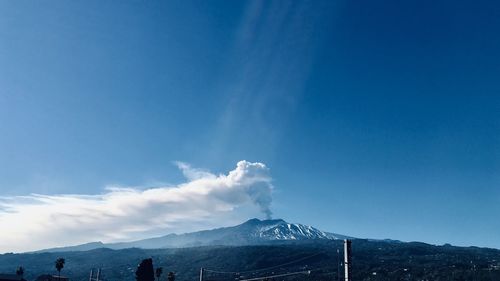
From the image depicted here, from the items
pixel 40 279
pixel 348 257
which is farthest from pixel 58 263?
pixel 348 257

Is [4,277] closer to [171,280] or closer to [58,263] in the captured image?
[58,263]

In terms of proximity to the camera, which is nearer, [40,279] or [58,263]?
[58,263]

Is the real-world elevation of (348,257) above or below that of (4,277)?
above

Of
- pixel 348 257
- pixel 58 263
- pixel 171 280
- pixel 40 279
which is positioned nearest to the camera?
pixel 348 257

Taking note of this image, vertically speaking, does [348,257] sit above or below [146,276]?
above

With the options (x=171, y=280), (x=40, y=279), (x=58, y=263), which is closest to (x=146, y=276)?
(x=171, y=280)

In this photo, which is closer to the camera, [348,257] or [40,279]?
[348,257]

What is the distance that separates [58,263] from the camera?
433 feet

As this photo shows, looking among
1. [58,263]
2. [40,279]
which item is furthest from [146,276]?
[40,279]

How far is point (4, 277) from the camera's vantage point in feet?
317

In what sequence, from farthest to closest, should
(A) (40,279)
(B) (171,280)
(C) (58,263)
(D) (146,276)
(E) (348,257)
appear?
(A) (40,279) → (C) (58,263) → (B) (171,280) → (D) (146,276) → (E) (348,257)

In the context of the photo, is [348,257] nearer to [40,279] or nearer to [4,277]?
[4,277]

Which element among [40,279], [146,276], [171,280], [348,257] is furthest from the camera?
[40,279]

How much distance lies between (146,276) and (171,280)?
32.2 meters
